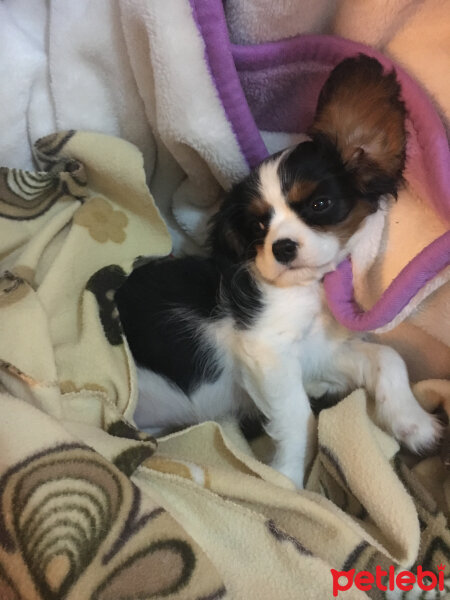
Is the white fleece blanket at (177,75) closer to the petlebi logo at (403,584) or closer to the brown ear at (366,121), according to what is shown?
the brown ear at (366,121)

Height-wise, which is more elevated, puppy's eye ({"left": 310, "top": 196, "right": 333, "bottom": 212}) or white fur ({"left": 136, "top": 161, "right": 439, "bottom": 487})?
puppy's eye ({"left": 310, "top": 196, "right": 333, "bottom": 212})

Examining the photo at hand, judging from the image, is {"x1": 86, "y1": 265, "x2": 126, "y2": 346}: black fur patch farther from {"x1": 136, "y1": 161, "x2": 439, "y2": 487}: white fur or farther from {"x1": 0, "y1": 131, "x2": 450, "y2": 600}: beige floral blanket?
{"x1": 136, "y1": 161, "x2": 439, "y2": 487}: white fur

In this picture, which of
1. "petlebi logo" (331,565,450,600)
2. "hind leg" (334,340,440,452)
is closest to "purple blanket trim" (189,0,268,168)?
"hind leg" (334,340,440,452)

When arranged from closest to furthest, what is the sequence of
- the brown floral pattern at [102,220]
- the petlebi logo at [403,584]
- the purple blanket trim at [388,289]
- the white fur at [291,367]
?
the petlebi logo at [403,584] < the purple blanket trim at [388,289] < the white fur at [291,367] < the brown floral pattern at [102,220]

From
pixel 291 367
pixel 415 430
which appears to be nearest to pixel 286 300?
pixel 291 367

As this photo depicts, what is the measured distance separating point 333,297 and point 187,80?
1.70 feet

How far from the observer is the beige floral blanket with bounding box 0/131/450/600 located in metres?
0.80

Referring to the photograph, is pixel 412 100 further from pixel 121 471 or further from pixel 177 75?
pixel 121 471

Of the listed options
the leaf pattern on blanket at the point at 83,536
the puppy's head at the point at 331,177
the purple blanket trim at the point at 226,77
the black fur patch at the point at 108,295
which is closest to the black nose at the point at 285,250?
the puppy's head at the point at 331,177

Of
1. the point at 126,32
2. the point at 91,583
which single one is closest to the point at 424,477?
the point at 91,583

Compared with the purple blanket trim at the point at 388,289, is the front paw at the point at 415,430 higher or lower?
lower

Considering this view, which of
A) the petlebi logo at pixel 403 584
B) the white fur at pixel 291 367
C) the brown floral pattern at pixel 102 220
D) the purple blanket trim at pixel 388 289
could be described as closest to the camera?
the petlebi logo at pixel 403 584

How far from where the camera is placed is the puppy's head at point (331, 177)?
3.50 feet

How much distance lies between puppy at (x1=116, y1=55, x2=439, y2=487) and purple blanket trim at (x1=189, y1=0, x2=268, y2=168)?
0.24 ft
